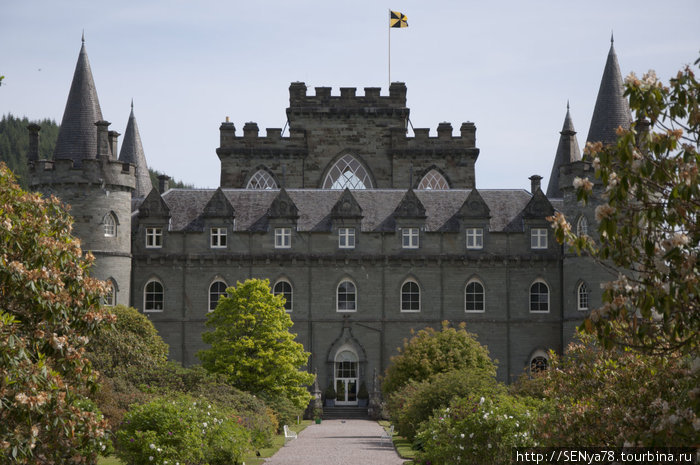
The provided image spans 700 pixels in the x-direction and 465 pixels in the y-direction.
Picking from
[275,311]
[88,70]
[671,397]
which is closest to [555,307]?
[275,311]

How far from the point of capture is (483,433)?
2327cm

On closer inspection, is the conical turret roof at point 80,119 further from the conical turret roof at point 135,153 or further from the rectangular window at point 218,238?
the conical turret roof at point 135,153

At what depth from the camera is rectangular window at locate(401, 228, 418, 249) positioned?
193 ft

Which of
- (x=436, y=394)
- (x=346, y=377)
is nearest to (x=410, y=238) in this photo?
(x=346, y=377)

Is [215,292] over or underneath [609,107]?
underneath

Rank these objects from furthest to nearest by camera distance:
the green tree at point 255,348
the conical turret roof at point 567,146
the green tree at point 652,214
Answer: the conical turret roof at point 567,146 → the green tree at point 255,348 → the green tree at point 652,214

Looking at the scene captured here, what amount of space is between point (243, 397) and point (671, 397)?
26.2m

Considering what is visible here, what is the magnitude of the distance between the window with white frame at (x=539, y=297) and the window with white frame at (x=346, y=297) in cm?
1070

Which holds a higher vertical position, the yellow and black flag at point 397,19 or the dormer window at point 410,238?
the yellow and black flag at point 397,19

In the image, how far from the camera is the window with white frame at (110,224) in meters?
55.3

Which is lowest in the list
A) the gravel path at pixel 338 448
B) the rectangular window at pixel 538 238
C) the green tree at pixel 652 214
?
the gravel path at pixel 338 448

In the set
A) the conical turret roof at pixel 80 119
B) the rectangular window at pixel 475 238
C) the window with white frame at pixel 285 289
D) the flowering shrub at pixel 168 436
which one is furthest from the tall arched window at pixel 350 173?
the flowering shrub at pixel 168 436

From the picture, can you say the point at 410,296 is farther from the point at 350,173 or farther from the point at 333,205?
the point at 350,173

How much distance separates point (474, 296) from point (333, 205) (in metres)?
10.3
